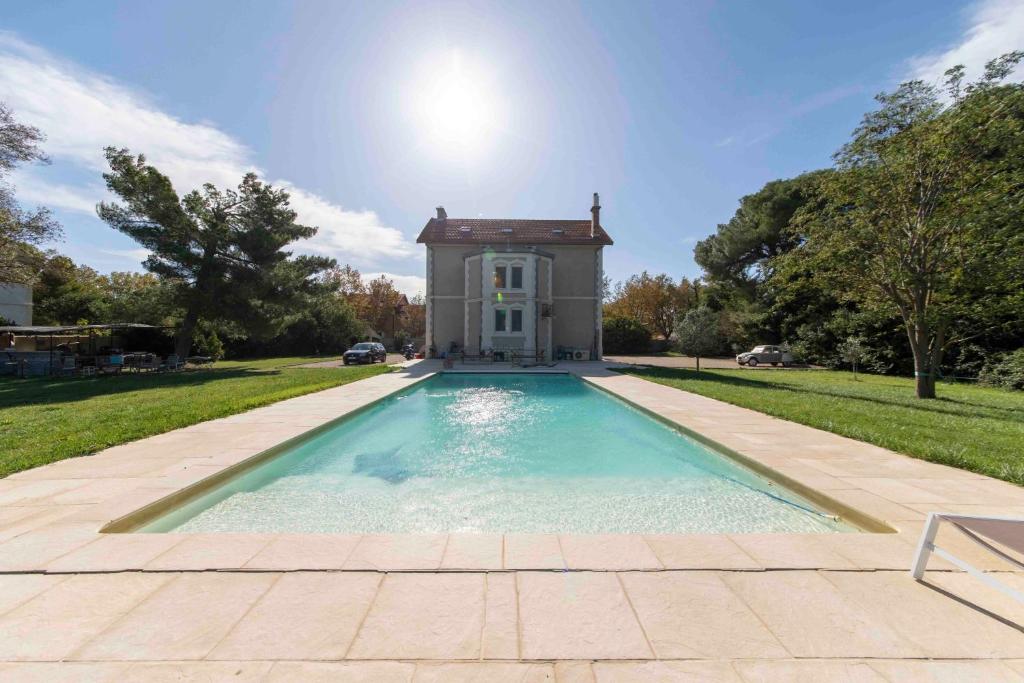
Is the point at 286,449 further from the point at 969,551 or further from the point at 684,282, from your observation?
the point at 684,282

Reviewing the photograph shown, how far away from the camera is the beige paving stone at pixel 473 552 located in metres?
3.00

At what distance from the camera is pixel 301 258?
2433 cm

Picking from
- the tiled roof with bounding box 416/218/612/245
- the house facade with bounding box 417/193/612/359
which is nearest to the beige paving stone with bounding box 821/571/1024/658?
the house facade with bounding box 417/193/612/359

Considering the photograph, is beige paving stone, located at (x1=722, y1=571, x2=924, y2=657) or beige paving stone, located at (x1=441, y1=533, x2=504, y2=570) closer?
beige paving stone, located at (x1=722, y1=571, x2=924, y2=657)

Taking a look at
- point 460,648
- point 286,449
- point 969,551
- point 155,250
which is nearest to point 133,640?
point 460,648

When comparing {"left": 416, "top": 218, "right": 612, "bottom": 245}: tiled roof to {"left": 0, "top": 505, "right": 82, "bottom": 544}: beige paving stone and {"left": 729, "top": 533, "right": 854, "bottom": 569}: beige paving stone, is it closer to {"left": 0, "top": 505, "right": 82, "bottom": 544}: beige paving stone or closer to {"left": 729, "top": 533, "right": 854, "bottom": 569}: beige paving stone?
{"left": 0, "top": 505, "right": 82, "bottom": 544}: beige paving stone

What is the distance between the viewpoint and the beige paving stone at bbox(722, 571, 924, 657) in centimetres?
217

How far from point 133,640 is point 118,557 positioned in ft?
3.82

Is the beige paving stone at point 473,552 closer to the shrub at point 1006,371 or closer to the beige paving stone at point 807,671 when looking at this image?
the beige paving stone at point 807,671

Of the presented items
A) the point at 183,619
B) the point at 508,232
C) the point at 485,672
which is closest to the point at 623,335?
the point at 508,232

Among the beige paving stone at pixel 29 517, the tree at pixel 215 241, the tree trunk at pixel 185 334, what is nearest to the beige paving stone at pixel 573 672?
the beige paving stone at pixel 29 517

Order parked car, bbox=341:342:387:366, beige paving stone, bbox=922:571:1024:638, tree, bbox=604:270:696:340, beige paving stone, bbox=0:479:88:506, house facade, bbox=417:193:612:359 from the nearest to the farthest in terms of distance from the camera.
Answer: beige paving stone, bbox=922:571:1024:638, beige paving stone, bbox=0:479:88:506, house facade, bbox=417:193:612:359, parked car, bbox=341:342:387:366, tree, bbox=604:270:696:340

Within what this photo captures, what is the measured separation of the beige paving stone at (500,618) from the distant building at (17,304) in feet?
140

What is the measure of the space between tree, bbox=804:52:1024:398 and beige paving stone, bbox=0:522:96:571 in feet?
53.1
